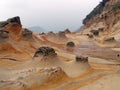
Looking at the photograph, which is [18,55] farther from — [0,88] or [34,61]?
[0,88]

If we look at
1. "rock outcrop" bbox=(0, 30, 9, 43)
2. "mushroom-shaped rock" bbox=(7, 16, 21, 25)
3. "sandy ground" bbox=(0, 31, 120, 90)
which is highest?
"mushroom-shaped rock" bbox=(7, 16, 21, 25)

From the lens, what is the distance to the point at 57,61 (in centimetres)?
2158

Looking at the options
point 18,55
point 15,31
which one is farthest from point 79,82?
point 15,31

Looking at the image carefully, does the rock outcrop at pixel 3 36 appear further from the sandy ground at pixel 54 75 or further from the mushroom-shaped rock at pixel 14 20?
the mushroom-shaped rock at pixel 14 20

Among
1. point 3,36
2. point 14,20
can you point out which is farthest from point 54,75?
point 14,20

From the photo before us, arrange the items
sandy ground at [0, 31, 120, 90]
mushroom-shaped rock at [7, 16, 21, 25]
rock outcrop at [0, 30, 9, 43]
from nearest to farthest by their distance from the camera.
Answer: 1. sandy ground at [0, 31, 120, 90]
2. rock outcrop at [0, 30, 9, 43]
3. mushroom-shaped rock at [7, 16, 21, 25]

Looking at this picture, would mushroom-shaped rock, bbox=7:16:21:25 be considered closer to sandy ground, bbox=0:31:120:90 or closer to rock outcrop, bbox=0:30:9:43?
rock outcrop, bbox=0:30:9:43

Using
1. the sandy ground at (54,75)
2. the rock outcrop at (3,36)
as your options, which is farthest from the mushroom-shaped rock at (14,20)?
the sandy ground at (54,75)

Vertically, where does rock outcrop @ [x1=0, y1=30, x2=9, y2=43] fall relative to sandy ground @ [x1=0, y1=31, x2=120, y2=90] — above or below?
above

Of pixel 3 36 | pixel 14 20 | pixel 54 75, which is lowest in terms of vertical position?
pixel 54 75

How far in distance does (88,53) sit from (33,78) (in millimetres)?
14757

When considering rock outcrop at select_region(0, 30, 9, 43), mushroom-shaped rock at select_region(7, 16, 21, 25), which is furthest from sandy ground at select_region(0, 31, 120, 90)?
mushroom-shaped rock at select_region(7, 16, 21, 25)

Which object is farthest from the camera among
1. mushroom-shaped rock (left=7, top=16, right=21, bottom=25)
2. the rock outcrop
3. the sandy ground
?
mushroom-shaped rock (left=7, top=16, right=21, bottom=25)

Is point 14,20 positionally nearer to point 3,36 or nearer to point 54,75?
point 3,36
